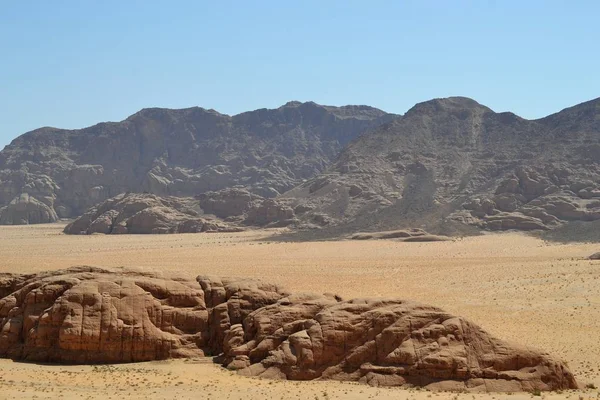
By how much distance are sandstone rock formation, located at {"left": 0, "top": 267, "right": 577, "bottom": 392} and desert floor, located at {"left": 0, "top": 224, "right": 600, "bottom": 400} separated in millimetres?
746

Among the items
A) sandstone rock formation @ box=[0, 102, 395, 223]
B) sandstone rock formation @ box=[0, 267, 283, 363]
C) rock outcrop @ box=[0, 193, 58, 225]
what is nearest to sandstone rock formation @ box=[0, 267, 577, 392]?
sandstone rock formation @ box=[0, 267, 283, 363]

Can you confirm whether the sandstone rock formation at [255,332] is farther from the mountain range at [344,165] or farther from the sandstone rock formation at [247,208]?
the sandstone rock formation at [247,208]

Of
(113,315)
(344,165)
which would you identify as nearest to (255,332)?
(113,315)

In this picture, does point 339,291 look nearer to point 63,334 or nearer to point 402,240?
point 63,334

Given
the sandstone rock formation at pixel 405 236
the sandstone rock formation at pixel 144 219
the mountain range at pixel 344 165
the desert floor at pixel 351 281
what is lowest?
the desert floor at pixel 351 281

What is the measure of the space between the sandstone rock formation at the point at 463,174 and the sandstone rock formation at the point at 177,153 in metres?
36.7

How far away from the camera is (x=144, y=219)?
97.1m

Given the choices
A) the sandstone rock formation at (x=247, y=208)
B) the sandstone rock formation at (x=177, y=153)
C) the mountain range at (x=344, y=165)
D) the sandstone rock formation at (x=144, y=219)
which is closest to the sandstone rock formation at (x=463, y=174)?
the mountain range at (x=344, y=165)

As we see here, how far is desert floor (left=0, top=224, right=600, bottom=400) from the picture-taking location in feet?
58.3

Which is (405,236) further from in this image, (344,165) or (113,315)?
(113,315)

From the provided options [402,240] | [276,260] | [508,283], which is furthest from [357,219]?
[508,283]

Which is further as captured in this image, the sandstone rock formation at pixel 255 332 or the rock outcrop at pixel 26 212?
the rock outcrop at pixel 26 212

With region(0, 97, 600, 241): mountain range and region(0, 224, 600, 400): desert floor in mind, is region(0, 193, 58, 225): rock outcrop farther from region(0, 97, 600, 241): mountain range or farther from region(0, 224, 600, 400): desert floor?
region(0, 224, 600, 400): desert floor

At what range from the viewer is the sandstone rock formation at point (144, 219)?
96.6 m
